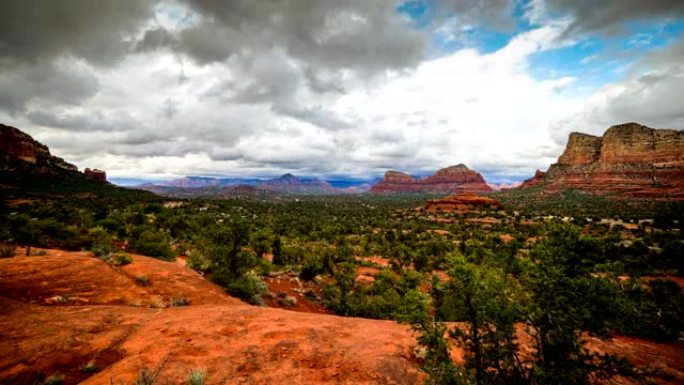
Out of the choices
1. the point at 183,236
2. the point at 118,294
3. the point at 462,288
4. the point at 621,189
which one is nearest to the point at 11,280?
the point at 118,294

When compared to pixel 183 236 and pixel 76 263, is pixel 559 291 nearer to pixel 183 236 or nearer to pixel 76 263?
pixel 76 263

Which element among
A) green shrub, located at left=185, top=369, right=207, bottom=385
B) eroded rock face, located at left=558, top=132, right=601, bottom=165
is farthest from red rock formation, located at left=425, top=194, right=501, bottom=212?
green shrub, located at left=185, top=369, right=207, bottom=385

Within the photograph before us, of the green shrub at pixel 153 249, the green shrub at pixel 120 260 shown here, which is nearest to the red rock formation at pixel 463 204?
the green shrub at pixel 153 249

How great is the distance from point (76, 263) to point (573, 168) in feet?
740

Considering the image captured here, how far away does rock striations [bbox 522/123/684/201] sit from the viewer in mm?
135625

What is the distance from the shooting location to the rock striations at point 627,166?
13562cm

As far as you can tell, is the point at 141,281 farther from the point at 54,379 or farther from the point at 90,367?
the point at 54,379

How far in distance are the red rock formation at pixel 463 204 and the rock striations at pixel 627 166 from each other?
56109mm

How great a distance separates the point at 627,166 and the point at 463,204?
9700 centimetres

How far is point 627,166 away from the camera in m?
159

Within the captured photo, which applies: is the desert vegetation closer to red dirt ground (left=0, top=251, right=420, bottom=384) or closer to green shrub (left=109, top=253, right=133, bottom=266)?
green shrub (left=109, top=253, right=133, bottom=266)

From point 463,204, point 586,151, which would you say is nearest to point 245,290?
point 463,204

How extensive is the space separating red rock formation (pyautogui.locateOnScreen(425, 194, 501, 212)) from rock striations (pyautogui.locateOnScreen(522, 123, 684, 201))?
184 feet

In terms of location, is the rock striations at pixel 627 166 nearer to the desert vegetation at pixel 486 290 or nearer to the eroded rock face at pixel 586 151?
the eroded rock face at pixel 586 151
